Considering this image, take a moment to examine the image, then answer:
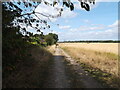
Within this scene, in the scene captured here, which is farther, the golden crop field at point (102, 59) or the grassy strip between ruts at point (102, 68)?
the golden crop field at point (102, 59)

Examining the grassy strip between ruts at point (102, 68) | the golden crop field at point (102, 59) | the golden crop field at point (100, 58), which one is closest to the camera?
the grassy strip between ruts at point (102, 68)

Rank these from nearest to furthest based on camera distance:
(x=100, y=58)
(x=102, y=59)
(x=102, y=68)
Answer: (x=102, y=68)
(x=102, y=59)
(x=100, y=58)

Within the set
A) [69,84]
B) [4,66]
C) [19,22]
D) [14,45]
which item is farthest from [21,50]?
[69,84]

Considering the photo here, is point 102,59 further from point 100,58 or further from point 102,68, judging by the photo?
point 102,68

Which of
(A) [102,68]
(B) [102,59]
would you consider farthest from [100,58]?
(A) [102,68]

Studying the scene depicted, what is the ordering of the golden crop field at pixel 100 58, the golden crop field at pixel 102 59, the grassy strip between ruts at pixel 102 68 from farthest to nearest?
1. the golden crop field at pixel 100 58
2. the golden crop field at pixel 102 59
3. the grassy strip between ruts at pixel 102 68

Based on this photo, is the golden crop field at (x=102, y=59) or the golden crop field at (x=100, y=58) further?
the golden crop field at (x=100, y=58)

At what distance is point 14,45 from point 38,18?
7.26 feet

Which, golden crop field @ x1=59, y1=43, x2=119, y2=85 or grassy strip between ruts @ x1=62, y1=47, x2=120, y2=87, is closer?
grassy strip between ruts @ x1=62, y1=47, x2=120, y2=87

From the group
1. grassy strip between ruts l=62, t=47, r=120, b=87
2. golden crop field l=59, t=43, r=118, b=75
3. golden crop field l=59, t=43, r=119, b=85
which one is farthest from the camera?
golden crop field l=59, t=43, r=118, b=75

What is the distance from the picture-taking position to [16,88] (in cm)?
541

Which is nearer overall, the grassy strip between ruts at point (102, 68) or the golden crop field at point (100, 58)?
the grassy strip between ruts at point (102, 68)

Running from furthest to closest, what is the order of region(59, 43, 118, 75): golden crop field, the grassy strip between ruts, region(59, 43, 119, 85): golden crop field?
region(59, 43, 118, 75): golden crop field → region(59, 43, 119, 85): golden crop field → the grassy strip between ruts

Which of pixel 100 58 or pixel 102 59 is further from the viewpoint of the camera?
pixel 100 58
